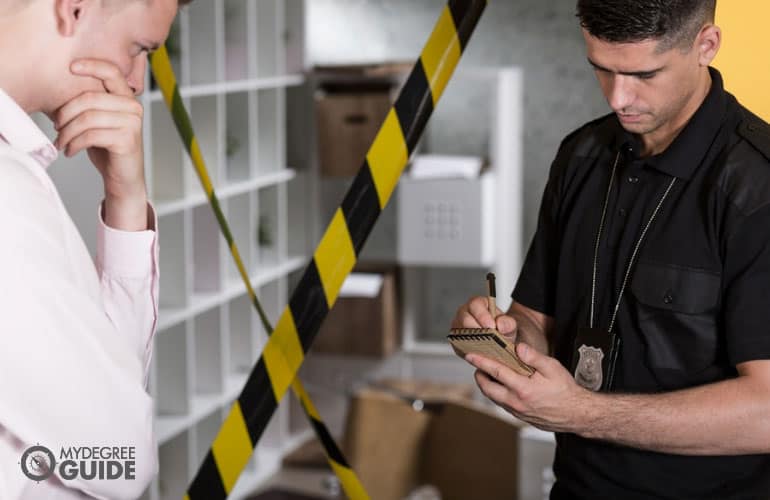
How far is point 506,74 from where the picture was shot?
17.0 ft

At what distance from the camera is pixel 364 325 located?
17.8 feet

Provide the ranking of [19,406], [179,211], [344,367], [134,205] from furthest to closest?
[344,367] → [179,211] → [134,205] → [19,406]

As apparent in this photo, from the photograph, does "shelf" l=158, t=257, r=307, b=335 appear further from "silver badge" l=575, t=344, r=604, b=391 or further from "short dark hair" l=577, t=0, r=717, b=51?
"short dark hair" l=577, t=0, r=717, b=51

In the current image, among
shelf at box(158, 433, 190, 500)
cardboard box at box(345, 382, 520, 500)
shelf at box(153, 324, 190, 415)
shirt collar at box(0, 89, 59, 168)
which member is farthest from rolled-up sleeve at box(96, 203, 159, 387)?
shelf at box(158, 433, 190, 500)

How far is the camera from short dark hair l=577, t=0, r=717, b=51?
1.54m

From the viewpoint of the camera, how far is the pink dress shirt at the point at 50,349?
3.09 feet

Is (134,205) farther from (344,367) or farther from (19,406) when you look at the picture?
(344,367)

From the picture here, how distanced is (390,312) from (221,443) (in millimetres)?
3637

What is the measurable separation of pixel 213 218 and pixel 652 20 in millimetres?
3492

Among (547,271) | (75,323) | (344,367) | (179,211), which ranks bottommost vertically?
(344,367)

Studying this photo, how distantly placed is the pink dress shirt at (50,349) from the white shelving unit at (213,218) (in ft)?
10.1

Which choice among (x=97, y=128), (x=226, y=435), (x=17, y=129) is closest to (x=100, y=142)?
(x=97, y=128)

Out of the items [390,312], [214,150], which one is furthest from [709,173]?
[390,312]

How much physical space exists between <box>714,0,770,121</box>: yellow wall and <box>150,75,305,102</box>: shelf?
2748mm
